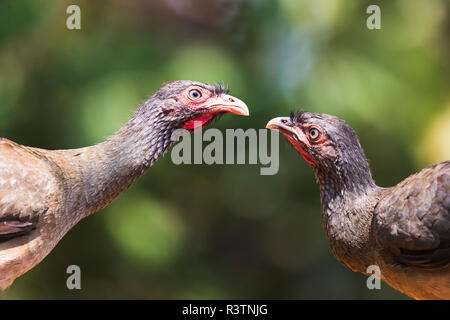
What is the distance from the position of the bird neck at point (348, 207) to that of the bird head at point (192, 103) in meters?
0.72

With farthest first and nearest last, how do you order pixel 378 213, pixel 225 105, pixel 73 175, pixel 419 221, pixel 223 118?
pixel 223 118, pixel 225 105, pixel 73 175, pixel 378 213, pixel 419 221

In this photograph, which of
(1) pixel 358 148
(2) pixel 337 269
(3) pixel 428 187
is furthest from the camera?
(2) pixel 337 269

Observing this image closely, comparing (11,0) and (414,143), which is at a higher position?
(11,0)

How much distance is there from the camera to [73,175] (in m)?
3.51

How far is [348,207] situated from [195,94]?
3.76 feet

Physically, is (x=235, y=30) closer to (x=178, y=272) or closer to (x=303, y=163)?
(x=303, y=163)

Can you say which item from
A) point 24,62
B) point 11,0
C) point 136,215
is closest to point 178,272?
point 136,215

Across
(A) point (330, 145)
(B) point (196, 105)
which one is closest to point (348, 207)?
(A) point (330, 145)

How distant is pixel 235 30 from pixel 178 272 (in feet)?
10.1

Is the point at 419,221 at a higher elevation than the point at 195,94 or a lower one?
lower

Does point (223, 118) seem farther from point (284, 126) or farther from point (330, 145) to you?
point (330, 145)

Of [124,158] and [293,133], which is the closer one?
[124,158]

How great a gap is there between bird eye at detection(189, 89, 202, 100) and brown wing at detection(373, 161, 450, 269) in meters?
Answer: 1.27

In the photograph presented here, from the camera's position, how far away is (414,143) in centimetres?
688
